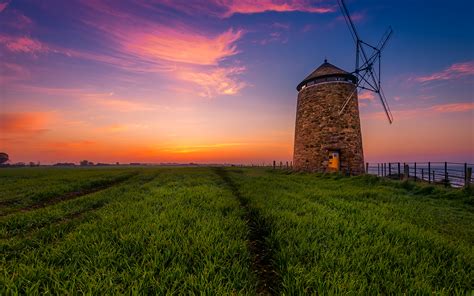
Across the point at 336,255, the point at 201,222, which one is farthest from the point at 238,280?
the point at 201,222

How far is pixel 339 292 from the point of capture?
266 centimetres

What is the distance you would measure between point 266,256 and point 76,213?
22.4 ft

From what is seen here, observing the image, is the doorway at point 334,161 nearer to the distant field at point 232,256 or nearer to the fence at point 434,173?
the fence at point 434,173

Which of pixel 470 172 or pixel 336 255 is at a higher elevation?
pixel 470 172

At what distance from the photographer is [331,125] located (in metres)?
22.2

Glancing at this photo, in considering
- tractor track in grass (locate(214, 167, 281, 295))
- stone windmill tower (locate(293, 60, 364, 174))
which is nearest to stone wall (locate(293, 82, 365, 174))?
stone windmill tower (locate(293, 60, 364, 174))

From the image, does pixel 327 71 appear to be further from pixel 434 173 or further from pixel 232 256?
pixel 232 256

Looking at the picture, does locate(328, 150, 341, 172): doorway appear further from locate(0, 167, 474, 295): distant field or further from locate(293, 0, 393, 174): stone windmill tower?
locate(0, 167, 474, 295): distant field

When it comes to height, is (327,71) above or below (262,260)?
above

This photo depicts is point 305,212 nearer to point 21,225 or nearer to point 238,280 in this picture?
point 238,280

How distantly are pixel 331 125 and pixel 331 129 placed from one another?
0.41m

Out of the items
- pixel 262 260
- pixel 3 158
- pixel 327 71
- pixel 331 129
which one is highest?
pixel 327 71

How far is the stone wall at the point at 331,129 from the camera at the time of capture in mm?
21875

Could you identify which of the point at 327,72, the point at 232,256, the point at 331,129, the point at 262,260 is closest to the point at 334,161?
the point at 331,129
